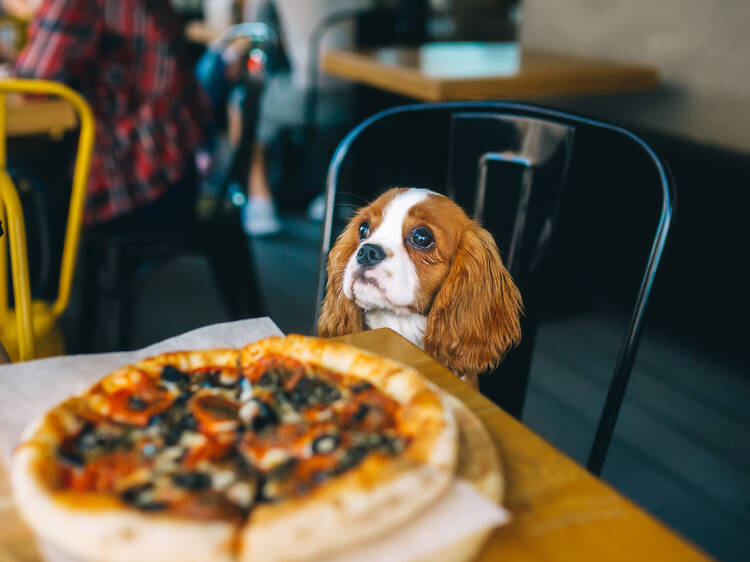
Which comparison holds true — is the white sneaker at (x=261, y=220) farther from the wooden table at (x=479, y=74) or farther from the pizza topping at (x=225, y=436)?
the pizza topping at (x=225, y=436)

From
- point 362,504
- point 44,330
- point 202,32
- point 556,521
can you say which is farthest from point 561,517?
point 202,32

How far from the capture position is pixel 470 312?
3.05ft

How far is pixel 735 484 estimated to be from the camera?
6.73 feet

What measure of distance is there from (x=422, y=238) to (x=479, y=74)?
208cm

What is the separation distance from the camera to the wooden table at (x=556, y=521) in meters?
0.56

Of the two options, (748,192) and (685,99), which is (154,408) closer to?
(748,192)

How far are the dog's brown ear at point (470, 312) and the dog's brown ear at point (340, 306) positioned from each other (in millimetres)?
104

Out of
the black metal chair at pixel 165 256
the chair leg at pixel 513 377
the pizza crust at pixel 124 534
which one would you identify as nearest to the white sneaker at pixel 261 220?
the black metal chair at pixel 165 256

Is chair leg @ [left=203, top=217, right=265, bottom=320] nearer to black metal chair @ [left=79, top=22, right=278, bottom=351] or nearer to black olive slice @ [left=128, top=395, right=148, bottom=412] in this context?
black metal chair @ [left=79, top=22, right=278, bottom=351]

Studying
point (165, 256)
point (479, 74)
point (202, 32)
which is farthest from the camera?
point (202, 32)

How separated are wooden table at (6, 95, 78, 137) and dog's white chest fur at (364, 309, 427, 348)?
1.35m

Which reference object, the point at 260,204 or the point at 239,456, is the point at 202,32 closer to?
the point at 260,204

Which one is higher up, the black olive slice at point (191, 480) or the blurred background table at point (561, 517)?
the black olive slice at point (191, 480)

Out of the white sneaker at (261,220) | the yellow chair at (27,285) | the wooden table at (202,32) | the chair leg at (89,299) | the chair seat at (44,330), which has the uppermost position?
the wooden table at (202,32)
